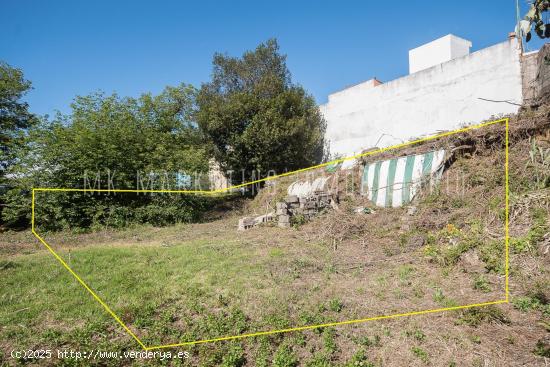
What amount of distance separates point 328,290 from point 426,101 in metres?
11.2

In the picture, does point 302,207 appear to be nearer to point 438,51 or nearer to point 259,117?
point 259,117

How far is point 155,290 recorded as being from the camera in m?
4.75

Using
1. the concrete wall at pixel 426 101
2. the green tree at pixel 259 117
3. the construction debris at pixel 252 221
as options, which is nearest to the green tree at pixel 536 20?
the construction debris at pixel 252 221

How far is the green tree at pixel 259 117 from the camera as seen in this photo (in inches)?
594

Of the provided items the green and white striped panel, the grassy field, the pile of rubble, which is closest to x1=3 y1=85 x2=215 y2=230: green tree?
the grassy field

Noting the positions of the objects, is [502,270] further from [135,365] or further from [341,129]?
[341,129]

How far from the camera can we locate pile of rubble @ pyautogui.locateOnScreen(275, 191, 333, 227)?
923 cm

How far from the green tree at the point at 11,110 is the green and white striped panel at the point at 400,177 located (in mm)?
13832

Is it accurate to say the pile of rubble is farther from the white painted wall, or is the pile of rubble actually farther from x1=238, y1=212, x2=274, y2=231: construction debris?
the white painted wall

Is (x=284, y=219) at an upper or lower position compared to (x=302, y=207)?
lower

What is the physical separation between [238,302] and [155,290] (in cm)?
142

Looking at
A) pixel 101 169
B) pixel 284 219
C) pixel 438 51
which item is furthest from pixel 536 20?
pixel 438 51

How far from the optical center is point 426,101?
1283 centimetres

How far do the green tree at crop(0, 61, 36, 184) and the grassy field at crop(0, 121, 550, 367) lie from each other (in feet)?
25.6
